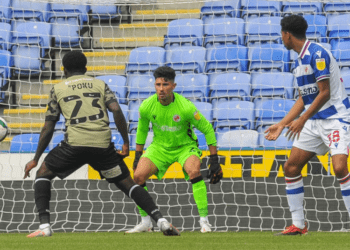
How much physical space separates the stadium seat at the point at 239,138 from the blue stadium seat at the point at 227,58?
1.57 metres

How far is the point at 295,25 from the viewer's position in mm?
5312

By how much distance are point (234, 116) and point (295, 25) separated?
3635mm

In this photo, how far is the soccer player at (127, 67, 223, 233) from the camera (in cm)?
650

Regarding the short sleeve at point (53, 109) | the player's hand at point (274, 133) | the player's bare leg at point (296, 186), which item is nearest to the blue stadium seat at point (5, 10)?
the short sleeve at point (53, 109)

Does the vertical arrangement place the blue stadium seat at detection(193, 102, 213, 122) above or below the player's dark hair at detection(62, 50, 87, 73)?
below

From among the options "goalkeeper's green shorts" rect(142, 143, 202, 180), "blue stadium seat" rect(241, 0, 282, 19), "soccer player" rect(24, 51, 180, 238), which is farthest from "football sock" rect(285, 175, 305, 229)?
"blue stadium seat" rect(241, 0, 282, 19)

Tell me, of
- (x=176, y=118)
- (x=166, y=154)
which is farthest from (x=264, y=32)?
(x=166, y=154)

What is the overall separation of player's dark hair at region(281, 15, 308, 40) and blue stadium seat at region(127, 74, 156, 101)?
409cm

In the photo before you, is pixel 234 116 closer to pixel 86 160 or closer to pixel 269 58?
pixel 269 58

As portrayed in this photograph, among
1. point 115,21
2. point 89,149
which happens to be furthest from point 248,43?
point 89,149

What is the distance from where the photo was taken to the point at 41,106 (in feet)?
32.0

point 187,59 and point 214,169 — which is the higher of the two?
point 187,59

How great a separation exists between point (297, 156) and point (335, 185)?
186 cm

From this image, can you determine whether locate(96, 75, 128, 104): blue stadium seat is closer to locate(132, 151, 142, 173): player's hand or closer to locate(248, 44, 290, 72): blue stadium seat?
locate(248, 44, 290, 72): blue stadium seat
